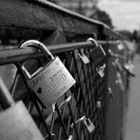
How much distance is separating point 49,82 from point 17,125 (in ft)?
0.79

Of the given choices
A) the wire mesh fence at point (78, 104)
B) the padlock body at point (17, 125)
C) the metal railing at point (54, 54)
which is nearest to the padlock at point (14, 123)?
the padlock body at point (17, 125)

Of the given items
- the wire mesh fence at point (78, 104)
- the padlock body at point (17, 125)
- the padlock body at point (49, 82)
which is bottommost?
the wire mesh fence at point (78, 104)

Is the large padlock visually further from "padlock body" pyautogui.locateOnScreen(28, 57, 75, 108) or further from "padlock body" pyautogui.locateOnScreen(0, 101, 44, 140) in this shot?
"padlock body" pyautogui.locateOnScreen(0, 101, 44, 140)

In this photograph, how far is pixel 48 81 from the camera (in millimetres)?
738

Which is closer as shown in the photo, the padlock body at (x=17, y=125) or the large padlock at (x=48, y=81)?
the padlock body at (x=17, y=125)

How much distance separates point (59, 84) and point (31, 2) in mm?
259

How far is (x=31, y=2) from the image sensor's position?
914mm

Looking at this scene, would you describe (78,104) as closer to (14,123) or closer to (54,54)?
(54,54)

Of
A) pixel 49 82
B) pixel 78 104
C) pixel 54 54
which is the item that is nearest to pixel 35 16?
pixel 54 54

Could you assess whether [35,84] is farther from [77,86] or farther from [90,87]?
[90,87]

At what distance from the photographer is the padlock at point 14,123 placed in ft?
1.62

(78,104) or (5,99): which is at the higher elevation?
(5,99)

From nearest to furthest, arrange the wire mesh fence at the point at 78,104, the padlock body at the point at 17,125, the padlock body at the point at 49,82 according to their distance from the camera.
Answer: the padlock body at the point at 17,125, the padlock body at the point at 49,82, the wire mesh fence at the point at 78,104

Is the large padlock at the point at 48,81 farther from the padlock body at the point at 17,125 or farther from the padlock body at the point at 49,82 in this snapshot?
the padlock body at the point at 17,125
